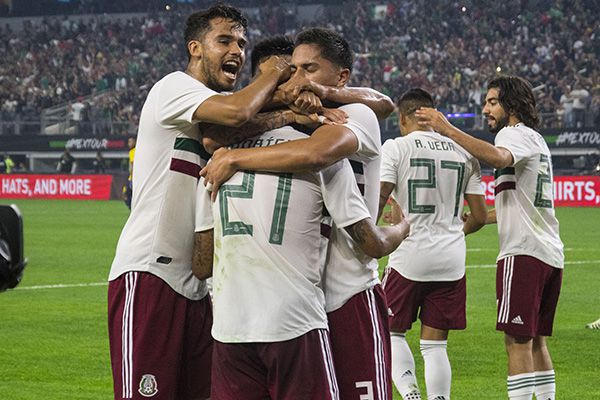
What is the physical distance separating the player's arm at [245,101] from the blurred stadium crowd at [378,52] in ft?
101

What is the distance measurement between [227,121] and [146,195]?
0.84 meters

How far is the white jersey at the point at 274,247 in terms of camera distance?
13.5 feet

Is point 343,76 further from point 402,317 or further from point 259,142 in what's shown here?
point 402,317

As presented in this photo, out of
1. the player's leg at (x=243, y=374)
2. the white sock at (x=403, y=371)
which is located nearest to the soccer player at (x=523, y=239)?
the white sock at (x=403, y=371)

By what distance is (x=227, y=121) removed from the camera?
429cm

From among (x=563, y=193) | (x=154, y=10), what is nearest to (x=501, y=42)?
(x=563, y=193)

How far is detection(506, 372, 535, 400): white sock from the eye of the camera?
7137mm

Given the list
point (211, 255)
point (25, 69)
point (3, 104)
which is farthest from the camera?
point (25, 69)

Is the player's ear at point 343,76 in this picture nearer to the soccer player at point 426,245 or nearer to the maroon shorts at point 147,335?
the maroon shorts at point 147,335

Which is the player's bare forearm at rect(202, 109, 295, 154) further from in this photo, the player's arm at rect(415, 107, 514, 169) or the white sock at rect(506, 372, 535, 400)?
the white sock at rect(506, 372, 535, 400)

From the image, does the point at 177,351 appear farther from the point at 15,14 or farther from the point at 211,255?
the point at 15,14

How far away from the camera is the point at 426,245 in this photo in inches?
301

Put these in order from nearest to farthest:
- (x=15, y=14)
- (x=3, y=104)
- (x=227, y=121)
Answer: (x=227, y=121)
(x=3, y=104)
(x=15, y=14)

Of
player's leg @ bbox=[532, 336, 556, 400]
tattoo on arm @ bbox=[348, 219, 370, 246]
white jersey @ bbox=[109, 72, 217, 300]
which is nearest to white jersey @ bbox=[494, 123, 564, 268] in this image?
player's leg @ bbox=[532, 336, 556, 400]
